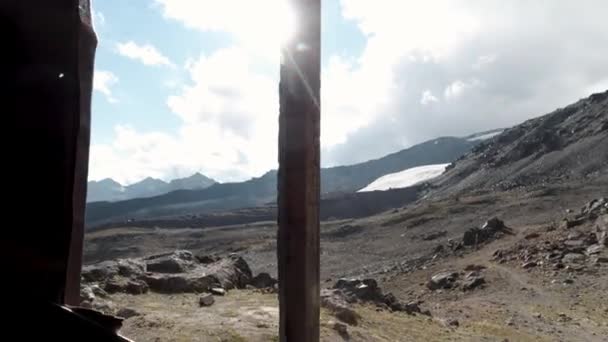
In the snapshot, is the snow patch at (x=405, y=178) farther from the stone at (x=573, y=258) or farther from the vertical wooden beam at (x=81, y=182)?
the vertical wooden beam at (x=81, y=182)

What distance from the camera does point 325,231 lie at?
60469mm

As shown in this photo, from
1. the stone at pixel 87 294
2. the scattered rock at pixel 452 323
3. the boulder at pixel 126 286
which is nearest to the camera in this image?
the stone at pixel 87 294

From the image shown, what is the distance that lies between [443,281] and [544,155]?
2175 inches

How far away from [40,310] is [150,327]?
717 cm

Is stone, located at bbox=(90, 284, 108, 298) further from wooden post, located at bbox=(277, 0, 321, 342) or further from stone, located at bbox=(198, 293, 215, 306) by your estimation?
wooden post, located at bbox=(277, 0, 321, 342)

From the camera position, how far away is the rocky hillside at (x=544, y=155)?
62.5 meters

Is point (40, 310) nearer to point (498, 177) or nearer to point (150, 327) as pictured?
point (150, 327)

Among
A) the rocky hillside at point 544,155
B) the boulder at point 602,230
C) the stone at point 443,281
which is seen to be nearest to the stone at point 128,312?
the stone at point 443,281

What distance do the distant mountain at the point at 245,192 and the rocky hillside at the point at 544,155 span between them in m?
36.7

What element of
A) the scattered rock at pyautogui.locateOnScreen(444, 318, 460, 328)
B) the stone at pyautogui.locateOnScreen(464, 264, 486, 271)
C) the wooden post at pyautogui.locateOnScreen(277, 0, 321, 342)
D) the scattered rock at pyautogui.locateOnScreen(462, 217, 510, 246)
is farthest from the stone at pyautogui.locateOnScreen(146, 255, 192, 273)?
the scattered rock at pyautogui.locateOnScreen(462, 217, 510, 246)

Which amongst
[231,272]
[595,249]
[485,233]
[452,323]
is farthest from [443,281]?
[231,272]

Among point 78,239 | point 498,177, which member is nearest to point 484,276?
point 78,239

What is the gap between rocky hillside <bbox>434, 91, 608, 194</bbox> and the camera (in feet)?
205

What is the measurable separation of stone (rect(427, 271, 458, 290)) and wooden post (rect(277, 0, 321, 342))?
1869cm
